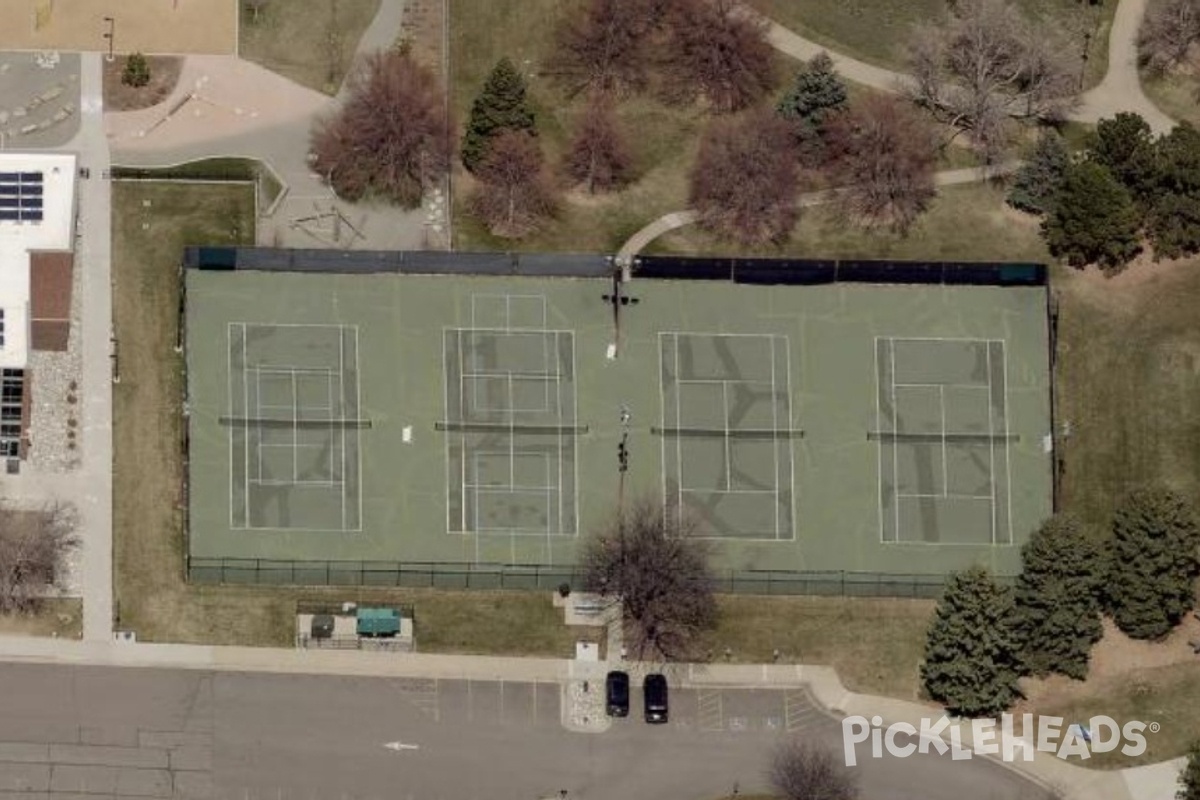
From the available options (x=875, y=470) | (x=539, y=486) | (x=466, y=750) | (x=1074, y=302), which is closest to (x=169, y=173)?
(x=539, y=486)

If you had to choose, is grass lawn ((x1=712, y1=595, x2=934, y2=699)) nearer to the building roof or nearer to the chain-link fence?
the chain-link fence

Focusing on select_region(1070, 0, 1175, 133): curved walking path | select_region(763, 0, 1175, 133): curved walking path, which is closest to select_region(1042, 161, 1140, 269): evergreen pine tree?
select_region(1070, 0, 1175, 133): curved walking path

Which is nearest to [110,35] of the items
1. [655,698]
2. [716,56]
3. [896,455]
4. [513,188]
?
[513,188]

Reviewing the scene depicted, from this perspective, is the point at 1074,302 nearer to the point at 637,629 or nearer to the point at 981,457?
the point at 981,457

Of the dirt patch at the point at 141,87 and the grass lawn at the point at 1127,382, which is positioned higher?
the dirt patch at the point at 141,87

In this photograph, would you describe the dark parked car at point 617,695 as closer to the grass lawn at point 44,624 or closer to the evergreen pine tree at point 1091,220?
the grass lawn at point 44,624

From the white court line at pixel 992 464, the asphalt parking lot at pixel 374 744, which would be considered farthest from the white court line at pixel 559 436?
the white court line at pixel 992 464
